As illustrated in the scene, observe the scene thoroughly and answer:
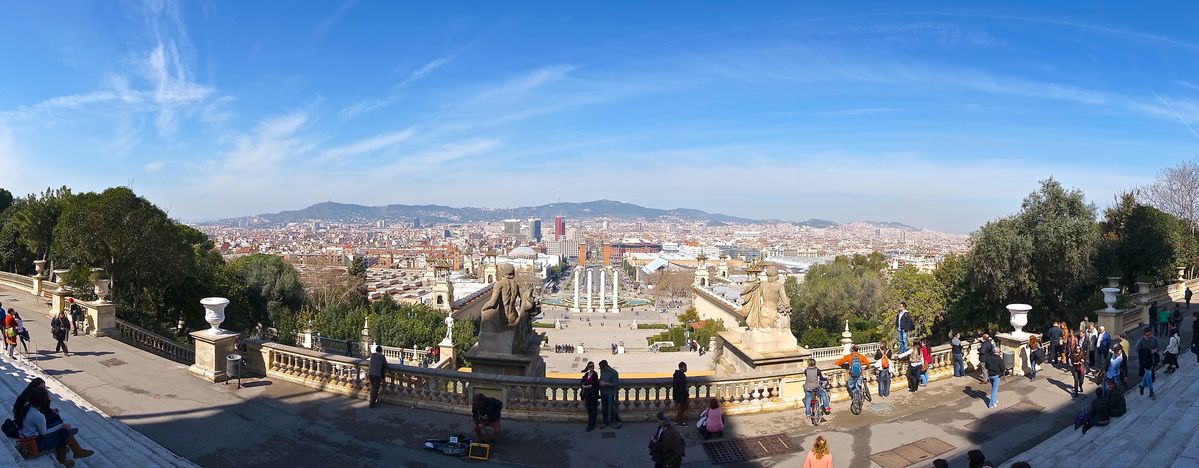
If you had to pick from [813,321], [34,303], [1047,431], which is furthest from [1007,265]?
[34,303]

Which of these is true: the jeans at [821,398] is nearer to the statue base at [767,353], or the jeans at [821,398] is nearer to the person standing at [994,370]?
the statue base at [767,353]

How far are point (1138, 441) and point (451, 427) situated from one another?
8.04 meters

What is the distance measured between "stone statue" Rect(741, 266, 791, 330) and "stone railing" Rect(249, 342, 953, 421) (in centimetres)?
105

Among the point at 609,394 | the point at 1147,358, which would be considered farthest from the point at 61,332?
the point at 1147,358

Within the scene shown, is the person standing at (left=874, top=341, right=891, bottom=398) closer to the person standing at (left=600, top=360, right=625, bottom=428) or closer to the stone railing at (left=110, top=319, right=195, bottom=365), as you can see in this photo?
the person standing at (left=600, top=360, right=625, bottom=428)

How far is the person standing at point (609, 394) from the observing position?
26.4 feet

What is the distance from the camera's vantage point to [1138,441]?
682 centimetres

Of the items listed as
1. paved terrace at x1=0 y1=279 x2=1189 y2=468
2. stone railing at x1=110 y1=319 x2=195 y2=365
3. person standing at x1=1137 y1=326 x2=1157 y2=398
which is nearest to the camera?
paved terrace at x1=0 y1=279 x2=1189 y2=468

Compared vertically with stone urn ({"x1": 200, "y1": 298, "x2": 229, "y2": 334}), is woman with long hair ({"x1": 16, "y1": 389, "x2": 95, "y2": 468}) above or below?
below

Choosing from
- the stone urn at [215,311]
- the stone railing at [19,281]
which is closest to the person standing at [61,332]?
the stone urn at [215,311]

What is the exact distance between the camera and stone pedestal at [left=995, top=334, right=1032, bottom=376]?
10.7 metres

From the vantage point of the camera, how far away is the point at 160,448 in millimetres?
6844

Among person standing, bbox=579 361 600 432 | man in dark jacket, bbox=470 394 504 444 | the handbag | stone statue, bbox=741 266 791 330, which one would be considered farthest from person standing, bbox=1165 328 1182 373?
the handbag

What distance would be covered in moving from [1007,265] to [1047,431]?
13661 millimetres
